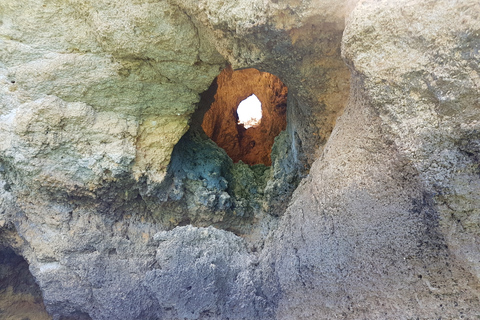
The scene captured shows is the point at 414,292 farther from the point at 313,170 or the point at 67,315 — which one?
the point at 67,315

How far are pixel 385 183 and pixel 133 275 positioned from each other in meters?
1.44

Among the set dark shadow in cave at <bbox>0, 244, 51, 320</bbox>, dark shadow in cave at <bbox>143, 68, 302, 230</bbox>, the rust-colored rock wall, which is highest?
the rust-colored rock wall

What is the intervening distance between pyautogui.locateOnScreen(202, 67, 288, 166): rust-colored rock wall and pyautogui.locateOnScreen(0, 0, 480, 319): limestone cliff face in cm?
162

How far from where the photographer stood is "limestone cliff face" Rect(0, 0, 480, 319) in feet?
3.26

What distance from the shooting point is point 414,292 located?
1.09 metres

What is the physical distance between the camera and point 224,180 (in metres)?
2.60

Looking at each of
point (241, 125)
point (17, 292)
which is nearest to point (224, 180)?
point (17, 292)

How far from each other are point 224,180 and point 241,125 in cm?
220

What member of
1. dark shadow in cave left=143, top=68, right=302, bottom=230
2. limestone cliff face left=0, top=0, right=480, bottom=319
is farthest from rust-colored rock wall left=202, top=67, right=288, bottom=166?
limestone cliff face left=0, top=0, right=480, bottom=319

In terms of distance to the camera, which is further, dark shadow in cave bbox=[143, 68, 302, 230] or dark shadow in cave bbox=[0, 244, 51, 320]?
dark shadow in cave bbox=[0, 244, 51, 320]

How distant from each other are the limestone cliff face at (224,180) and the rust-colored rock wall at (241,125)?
5.32 ft

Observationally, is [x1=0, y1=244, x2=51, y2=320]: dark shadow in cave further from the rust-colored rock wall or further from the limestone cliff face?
the rust-colored rock wall

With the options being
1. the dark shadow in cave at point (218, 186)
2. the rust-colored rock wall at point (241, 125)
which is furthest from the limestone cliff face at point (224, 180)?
the rust-colored rock wall at point (241, 125)

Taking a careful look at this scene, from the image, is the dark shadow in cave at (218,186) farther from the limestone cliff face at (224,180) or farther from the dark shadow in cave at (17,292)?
the dark shadow in cave at (17,292)
